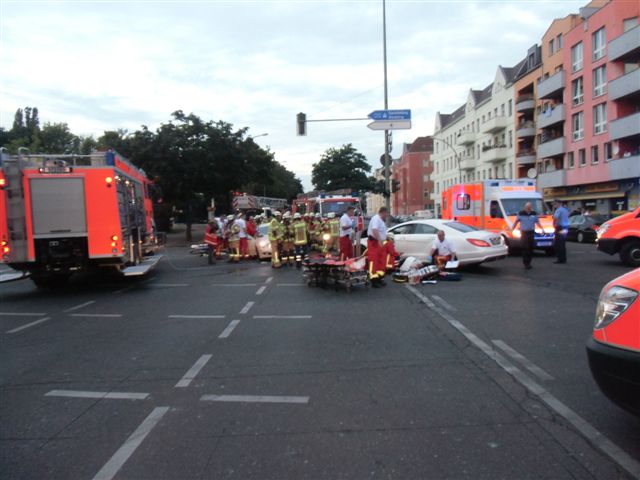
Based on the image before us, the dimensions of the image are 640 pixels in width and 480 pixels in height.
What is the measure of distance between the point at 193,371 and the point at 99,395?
97cm

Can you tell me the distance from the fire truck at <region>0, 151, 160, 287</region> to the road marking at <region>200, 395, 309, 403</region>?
7378mm

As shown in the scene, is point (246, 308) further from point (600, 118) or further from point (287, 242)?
point (600, 118)

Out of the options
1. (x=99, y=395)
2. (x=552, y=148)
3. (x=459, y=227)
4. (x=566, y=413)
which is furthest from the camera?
(x=552, y=148)

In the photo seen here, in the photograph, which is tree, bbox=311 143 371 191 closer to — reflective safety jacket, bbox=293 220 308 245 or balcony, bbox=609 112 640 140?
balcony, bbox=609 112 640 140

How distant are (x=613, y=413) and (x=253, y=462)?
2704 millimetres

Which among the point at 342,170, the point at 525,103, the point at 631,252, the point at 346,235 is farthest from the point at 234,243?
the point at 342,170

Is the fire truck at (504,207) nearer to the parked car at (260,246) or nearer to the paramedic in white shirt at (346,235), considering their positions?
the paramedic in white shirt at (346,235)

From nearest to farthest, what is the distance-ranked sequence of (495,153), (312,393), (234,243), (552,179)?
(312,393) < (234,243) < (552,179) < (495,153)

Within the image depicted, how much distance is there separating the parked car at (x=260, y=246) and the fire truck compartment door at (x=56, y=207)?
8.76 meters

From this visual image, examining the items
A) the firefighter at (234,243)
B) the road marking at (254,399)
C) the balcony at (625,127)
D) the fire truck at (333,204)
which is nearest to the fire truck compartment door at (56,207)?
the road marking at (254,399)

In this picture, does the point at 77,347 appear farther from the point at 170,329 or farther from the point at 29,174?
the point at 29,174

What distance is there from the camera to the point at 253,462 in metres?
3.49

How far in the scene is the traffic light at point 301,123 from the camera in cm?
2352

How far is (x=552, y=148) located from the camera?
4372 cm
